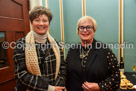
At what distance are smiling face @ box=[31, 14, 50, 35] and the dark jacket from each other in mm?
432

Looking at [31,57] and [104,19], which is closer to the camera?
[31,57]

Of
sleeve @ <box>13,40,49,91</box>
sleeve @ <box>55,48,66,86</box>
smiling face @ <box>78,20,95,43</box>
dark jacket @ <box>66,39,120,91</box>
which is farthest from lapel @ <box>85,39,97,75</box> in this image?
sleeve @ <box>13,40,49,91</box>

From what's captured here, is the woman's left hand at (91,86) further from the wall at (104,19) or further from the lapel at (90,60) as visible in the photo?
the wall at (104,19)

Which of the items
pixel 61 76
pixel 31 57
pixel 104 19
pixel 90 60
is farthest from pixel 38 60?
pixel 104 19

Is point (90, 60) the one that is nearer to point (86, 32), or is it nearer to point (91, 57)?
point (91, 57)

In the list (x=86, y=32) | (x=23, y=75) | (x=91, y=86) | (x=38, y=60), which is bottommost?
(x=91, y=86)

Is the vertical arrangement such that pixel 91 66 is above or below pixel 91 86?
above

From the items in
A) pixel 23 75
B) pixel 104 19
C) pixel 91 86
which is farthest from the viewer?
pixel 104 19

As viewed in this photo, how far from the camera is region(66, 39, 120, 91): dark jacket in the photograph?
1.09m

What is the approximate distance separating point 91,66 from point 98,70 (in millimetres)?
69

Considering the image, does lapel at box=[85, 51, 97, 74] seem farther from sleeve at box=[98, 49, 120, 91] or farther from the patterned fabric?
the patterned fabric

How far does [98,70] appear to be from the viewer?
1084 millimetres

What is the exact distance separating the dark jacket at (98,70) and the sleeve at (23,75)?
1.07 feet

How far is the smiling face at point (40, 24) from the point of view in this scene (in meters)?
1.02
